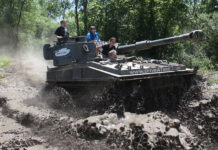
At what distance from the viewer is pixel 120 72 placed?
277 inches

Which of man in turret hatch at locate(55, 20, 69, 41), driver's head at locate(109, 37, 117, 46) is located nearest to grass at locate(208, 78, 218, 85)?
driver's head at locate(109, 37, 117, 46)

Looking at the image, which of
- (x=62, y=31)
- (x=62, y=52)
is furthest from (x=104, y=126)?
(x=62, y=31)

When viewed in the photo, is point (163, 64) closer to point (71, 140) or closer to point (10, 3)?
point (71, 140)

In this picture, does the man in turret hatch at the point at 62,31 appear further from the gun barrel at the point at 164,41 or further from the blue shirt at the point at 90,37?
the gun barrel at the point at 164,41

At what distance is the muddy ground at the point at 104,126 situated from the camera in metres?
5.45

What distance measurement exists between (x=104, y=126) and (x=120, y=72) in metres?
1.59

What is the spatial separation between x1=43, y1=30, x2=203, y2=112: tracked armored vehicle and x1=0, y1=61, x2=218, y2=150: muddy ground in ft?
1.68

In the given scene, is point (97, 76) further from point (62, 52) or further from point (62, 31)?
point (62, 31)

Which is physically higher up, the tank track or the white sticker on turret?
the white sticker on turret

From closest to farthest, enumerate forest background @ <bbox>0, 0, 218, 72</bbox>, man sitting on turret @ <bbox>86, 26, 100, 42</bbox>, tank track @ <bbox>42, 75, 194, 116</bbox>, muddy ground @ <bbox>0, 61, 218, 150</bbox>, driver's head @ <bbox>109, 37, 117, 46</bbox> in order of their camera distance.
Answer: muddy ground @ <bbox>0, 61, 218, 150</bbox> → tank track @ <bbox>42, 75, 194, 116</bbox> → driver's head @ <bbox>109, 37, 117, 46</bbox> → man sitting on turret @ <bbox>86, 26, 100, 42</bbox> → forest background @ <bbox>0, 0, 218, 72</bbox>

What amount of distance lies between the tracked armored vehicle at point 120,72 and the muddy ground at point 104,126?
0.51 metres

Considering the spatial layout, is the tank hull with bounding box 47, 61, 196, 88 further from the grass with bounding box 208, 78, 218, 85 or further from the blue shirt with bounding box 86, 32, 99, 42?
the grass with bounding box 208, 78, 218, 85

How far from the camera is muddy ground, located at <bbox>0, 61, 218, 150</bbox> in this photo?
17.9 feet


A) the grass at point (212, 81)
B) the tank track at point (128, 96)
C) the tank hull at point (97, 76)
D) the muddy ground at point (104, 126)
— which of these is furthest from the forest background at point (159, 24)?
the muddy ground at point (104, 126)
